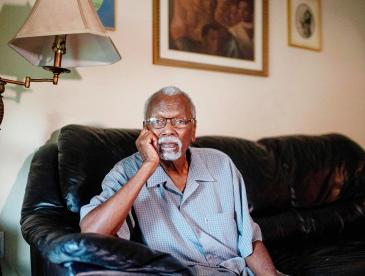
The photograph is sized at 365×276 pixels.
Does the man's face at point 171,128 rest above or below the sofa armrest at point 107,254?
above

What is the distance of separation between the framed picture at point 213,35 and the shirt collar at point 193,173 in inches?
32.0

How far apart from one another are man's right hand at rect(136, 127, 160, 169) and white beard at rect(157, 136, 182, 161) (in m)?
0.03

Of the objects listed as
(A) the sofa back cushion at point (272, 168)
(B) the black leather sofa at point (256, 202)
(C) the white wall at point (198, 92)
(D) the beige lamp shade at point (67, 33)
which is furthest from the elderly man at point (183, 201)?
(C) the white wall at point (198, 92)

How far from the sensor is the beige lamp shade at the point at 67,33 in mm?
1370

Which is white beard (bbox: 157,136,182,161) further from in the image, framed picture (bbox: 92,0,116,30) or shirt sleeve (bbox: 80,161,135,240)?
framed picture (bbox: 92,0,116,30)

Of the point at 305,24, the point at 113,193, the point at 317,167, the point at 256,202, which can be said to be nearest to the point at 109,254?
the point at 113,193

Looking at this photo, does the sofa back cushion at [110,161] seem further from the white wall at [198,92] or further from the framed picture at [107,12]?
the framed picture at [107,12]

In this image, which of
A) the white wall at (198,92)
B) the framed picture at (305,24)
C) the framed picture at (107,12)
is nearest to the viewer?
the white wall at (198,92)

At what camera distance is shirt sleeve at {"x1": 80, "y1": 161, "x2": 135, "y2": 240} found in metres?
1.27

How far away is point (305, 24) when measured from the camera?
2.79 metres

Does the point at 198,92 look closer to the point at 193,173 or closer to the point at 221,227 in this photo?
the point at 193,173

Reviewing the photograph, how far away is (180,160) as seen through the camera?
5.01 feet

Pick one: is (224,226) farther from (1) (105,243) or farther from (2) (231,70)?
(2) (231,70)

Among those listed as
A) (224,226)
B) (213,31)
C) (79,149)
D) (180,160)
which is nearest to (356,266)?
(224,226)
